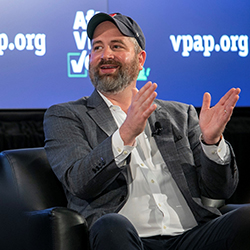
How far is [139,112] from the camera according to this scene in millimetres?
1816

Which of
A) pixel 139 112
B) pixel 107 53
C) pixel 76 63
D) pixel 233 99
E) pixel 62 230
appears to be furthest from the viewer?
pixel 76 63

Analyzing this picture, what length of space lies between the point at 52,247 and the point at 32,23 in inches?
73.3

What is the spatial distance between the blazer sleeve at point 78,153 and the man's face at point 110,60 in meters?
0.27

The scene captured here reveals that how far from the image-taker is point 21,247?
2049 mm

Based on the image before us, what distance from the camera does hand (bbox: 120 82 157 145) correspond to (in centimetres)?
181

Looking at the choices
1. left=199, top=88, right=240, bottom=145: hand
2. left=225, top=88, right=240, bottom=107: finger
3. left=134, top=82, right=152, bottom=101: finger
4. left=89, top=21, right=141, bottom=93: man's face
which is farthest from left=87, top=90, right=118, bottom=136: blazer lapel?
left=225, top=88, right=240, bottom=107: finger

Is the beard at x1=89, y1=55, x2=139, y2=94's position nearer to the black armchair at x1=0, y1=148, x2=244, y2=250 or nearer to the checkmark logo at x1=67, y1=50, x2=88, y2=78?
the black armchair at x1=0, y1=148, x2=244, y2=250

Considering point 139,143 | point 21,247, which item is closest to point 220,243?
point 139,143

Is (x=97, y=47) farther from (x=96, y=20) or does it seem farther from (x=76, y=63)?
(x=76, y=63)

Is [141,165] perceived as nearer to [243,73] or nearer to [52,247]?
[52,247]

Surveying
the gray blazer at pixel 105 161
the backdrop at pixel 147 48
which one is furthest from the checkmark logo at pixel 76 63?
the gray blazer at pixel 105 161

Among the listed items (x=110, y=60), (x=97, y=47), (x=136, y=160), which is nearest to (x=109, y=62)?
(x=110, y=60)

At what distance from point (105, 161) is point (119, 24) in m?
0.89

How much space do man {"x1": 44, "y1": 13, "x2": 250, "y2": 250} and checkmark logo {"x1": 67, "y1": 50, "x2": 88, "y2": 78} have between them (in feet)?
2.40
